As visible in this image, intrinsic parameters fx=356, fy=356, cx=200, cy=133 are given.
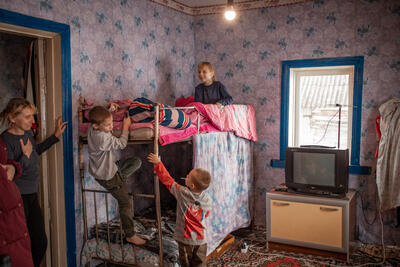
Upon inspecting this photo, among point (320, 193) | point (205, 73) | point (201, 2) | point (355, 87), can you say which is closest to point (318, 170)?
point (320, 193)

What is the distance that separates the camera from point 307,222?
350cm

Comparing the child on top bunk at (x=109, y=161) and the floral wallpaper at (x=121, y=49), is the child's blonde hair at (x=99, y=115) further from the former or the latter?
the floral wallpaper at (x=121, y=49)

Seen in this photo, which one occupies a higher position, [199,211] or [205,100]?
[205,100]

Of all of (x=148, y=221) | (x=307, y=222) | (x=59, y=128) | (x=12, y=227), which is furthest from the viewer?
(x=307, y=222)

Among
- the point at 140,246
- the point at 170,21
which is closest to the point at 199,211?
the point at 140,246

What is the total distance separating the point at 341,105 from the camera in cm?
375

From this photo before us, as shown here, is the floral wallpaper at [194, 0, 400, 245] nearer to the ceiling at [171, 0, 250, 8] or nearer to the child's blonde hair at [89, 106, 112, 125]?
the ceiling at [171, 0, 250, 8]

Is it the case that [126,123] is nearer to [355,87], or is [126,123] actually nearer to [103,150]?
[103,150]

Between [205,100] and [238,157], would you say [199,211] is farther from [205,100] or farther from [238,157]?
[205,100]

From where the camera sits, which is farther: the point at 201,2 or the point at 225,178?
the point at 201,2

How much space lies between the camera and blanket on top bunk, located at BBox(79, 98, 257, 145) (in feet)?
8.59

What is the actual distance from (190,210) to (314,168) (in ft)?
5.15

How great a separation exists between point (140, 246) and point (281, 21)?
2.85 m

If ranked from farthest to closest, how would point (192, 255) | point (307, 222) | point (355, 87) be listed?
point (355, 87), point (307, 222), point (192, 255)
